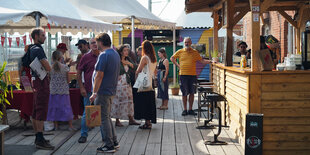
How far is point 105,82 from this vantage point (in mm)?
6223

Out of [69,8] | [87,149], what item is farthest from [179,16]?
[87,149]

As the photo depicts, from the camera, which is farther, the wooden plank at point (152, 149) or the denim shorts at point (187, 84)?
the denim shorts at point (187, 84)

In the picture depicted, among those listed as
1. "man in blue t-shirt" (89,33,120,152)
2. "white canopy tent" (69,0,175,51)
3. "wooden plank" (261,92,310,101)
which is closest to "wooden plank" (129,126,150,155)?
"man in blue t-shirt" (89,33,120,152)

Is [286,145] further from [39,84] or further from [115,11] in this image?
[115,11]

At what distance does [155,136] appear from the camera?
25.7 feet

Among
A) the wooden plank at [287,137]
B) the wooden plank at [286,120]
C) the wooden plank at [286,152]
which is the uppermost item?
the wooden plank at [286,120]

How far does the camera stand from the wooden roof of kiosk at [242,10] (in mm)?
6277

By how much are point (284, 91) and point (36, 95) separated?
11.4ft

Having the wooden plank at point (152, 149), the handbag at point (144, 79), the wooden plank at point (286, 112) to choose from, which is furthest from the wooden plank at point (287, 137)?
the handbag at point (144, 79)

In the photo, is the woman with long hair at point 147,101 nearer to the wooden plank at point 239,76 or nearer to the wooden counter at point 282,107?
the wooden plank at point 239,76

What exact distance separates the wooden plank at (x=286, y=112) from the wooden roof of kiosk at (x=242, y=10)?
0.61 m

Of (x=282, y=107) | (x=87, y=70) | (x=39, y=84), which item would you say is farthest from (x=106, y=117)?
(x=282, y=107)

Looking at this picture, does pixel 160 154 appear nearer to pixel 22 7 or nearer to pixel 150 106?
pixel 150 106

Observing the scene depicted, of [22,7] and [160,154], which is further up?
[22,7]
